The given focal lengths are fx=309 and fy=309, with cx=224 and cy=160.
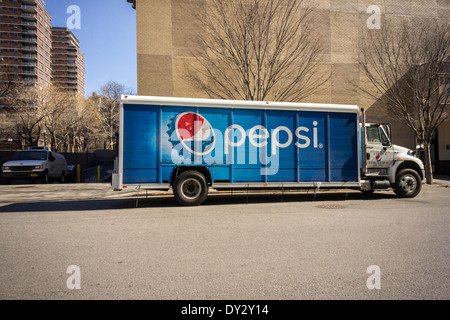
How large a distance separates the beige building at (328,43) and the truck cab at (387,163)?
8574 millimetres

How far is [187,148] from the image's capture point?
9.44 meters

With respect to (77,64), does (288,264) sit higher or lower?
lower

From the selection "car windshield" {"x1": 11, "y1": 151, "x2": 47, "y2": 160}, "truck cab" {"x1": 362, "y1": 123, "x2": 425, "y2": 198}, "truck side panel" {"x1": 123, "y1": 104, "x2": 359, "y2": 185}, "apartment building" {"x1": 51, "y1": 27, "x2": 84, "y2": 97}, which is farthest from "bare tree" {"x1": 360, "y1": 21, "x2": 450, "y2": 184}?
"apartment building" {"x1": 51, "y1": 27, "x2": 84, "y2": 97}

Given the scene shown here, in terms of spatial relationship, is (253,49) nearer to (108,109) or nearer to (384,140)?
(384,140)

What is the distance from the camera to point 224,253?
15.1ft

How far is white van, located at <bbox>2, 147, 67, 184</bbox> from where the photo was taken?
677 inches

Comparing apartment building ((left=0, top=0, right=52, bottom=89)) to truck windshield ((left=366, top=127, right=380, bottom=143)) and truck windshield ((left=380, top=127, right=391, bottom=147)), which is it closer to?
truck windshield ((left=366, top=127, right=380, bottom=143))

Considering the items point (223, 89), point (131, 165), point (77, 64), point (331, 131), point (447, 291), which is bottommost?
point (447, 291)

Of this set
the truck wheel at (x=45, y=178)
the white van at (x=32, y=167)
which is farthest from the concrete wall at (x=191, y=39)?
the truck wheel at (x=45, y=178)

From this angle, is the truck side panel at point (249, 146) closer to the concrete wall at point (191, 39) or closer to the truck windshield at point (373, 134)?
the truck windshield at point (373, 134)

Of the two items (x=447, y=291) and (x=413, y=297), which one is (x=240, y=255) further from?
(x=447, y=291)

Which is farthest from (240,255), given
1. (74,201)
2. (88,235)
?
(74,201)
